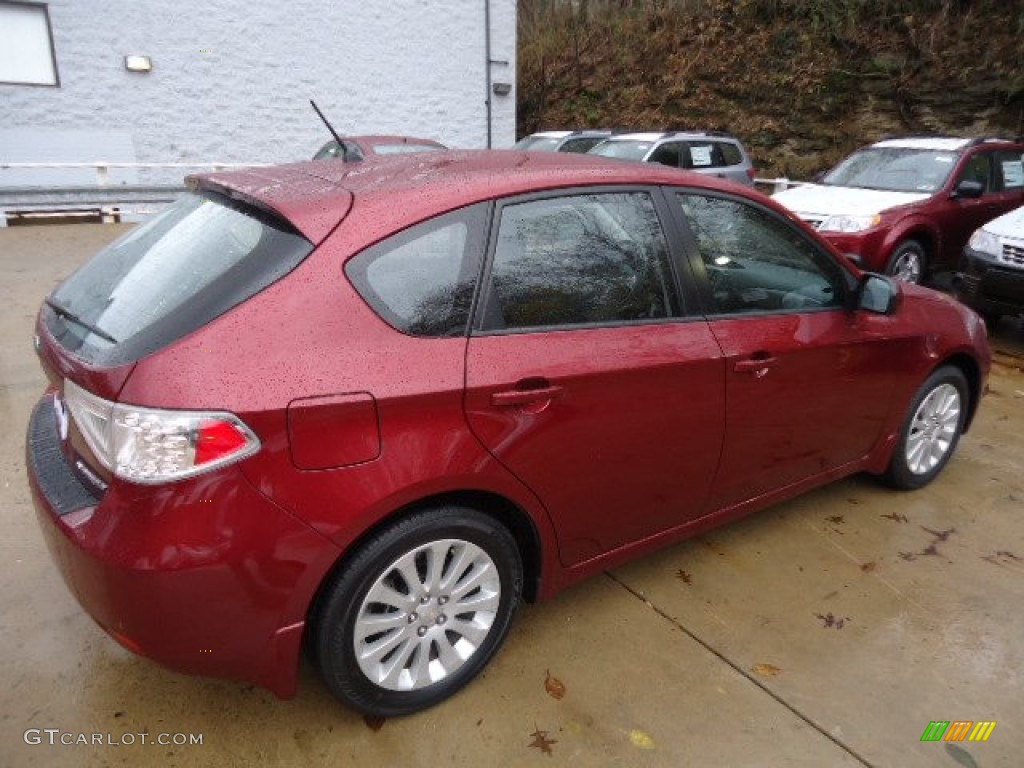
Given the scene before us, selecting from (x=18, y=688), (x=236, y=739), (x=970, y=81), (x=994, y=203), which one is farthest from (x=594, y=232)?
(x=970, y=81)

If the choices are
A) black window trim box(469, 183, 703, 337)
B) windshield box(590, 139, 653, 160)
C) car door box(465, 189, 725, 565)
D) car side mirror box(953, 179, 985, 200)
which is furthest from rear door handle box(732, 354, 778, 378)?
windshield box(590, 139, 653, 160)

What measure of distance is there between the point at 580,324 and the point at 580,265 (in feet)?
0.70

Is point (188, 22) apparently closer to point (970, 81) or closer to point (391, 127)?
point (391, 127)

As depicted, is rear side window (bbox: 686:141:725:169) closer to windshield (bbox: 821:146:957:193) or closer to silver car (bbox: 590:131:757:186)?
silver car (bbox: 590:131:757:186)

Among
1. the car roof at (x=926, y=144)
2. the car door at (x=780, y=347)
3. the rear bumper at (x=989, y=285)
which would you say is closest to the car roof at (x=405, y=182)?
the car door at (x=780, y=347)

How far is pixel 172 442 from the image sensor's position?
177 cm

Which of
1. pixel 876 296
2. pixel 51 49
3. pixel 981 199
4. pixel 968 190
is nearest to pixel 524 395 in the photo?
pixel 876 296

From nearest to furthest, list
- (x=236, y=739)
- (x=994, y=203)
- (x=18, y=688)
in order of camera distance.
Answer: (x=236, y=739)
(x=18, y=688)
(x=994, y=203)

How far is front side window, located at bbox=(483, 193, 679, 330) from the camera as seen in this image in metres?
2.27

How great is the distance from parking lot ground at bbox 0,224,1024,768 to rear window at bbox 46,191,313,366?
1123 millimetres

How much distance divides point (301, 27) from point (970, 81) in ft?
39.1

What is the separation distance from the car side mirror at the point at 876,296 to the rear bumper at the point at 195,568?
7.81ft

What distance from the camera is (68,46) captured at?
37.6ft

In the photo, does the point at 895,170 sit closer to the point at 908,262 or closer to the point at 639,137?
the point at 908,262
